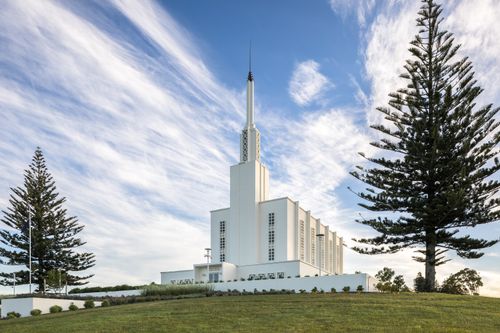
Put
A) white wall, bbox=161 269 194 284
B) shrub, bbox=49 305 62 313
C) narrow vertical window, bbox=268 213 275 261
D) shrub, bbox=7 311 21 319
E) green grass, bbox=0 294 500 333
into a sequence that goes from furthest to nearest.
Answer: narrow vertical window, bbox=268 213 275 261 < white wall, bbox=161 269 194 284 < shrub, bbox=49 305 62 313 < shrub, bbox=7 311 21 319 < green grass, bbox=0 294 500 333

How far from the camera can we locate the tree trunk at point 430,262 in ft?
72.7

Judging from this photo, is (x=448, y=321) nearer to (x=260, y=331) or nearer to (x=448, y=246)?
(x=260, y=331)

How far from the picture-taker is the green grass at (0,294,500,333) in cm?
1173

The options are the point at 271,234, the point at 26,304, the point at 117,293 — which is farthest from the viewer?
the point at 271,234

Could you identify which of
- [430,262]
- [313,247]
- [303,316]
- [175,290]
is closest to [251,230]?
[313,247]

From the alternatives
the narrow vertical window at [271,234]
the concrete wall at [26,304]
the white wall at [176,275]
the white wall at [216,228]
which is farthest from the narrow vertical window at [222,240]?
the concrete wall at [26,304]

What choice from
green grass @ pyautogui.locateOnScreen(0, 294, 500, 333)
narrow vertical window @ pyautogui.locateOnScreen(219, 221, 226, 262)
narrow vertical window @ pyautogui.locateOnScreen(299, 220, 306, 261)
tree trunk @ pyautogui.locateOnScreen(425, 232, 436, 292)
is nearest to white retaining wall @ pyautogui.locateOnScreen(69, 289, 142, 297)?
narrow vertical window @ pyautogui.locateOnScreen(219, 221, 226, 262)

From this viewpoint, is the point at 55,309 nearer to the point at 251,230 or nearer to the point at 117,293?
the point at 117,293

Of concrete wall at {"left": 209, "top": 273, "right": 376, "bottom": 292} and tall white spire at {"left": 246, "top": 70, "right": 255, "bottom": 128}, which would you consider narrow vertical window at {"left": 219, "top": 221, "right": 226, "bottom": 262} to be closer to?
tall white spire at {"left": 246, "top": 70, "right": 255, "bottom": 128}

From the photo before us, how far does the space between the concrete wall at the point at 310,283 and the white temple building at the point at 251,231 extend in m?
5.25

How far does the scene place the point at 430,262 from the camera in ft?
73.4

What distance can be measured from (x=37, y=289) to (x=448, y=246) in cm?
2731

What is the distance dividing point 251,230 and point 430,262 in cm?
1429

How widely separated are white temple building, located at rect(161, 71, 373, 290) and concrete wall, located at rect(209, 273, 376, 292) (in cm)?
525
